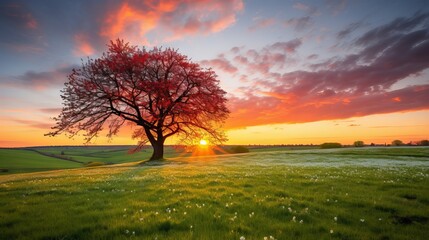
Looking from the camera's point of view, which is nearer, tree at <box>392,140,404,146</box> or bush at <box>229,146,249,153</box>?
bush at <box>229,146,249,153</box>

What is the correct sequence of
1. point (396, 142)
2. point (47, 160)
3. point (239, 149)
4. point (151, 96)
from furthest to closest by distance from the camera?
point (47, 160), point (396, 142), point (239, 149), point (151, 96)

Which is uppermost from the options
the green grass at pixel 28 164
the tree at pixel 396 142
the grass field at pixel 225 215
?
the tree at pixel 396 142

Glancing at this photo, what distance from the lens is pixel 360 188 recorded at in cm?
1245

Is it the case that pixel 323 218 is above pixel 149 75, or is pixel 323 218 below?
below

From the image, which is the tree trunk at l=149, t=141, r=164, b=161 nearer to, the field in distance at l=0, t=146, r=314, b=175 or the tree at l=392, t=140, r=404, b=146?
the field in distance at l=0, t=146, r=314, b=175

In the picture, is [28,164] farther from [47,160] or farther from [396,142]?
[396,142]

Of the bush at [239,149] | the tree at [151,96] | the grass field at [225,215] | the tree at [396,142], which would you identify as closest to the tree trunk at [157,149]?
the tree at [151,96]

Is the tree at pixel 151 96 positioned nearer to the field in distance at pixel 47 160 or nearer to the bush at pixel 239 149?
the field in distance at pixel 47 160

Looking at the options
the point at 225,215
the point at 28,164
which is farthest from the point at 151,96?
the point at 28,164

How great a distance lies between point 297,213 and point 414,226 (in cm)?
332

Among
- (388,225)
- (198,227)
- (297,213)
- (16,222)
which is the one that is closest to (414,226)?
(388,225)

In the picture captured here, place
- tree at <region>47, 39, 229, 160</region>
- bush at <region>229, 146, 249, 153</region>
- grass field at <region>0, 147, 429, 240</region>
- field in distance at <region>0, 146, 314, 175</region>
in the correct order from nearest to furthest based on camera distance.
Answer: grass field at <region>0, 147, 429, 240</region> → tree at <region>47, 39, 229, 160</region> → field in distance at <region>0, 146, 314, 175</region> → bush at <region>229, 146, 249, 153</region>

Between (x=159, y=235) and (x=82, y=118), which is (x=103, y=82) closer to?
(x=82, y=118)

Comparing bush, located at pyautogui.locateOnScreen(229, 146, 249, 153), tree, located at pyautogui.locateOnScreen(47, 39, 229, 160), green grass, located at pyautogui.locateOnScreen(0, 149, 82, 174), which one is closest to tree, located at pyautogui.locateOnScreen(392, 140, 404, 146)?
bush, located at pyautogui.locateOnScreen(229, 146, 249, 153)
